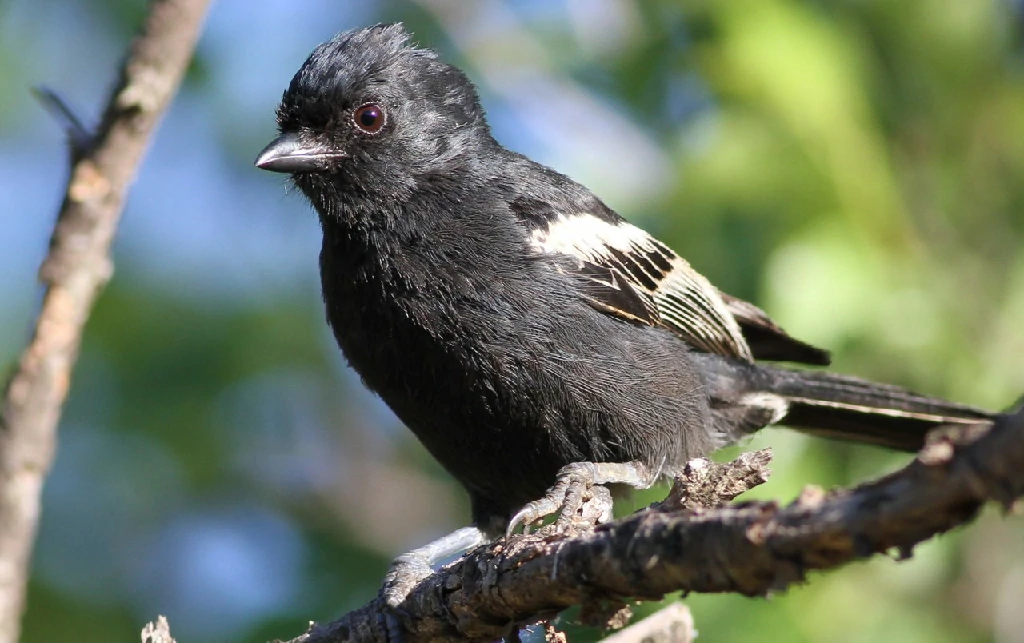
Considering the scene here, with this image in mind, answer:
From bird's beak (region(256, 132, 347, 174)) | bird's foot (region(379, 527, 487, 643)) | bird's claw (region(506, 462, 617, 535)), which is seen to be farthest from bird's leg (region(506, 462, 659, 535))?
bird's beak (region(256, 132, 347, 174))

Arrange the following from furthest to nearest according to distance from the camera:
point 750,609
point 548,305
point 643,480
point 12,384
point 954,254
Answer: point 954,254 → point 643,480 → point 548,305 → point 750,609 → point 12,384

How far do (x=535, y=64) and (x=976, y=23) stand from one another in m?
2.28

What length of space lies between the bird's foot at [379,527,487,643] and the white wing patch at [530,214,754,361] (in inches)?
53.3

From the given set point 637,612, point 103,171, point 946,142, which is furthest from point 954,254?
point 103,171

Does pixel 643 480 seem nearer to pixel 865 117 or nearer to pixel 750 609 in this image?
pixel 750 609

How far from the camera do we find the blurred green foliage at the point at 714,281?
4551mm

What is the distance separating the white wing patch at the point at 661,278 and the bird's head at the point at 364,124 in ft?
2.29

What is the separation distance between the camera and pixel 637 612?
4.43 m

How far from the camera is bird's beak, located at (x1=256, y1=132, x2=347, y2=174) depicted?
4773mm

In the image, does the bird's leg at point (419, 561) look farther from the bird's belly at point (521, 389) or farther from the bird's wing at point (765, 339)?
the bird's wing at point (765, 339)

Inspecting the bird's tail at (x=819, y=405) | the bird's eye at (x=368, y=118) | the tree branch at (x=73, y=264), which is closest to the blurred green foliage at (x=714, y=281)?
the bird's tail at (x=819, y=405)

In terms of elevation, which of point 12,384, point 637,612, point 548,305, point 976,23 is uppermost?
point 976,23

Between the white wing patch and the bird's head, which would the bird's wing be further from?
→ the bird's head

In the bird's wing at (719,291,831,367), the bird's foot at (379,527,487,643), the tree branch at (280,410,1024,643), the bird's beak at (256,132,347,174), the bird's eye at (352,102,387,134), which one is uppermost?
the bird's eye at (352,102,387,134)
